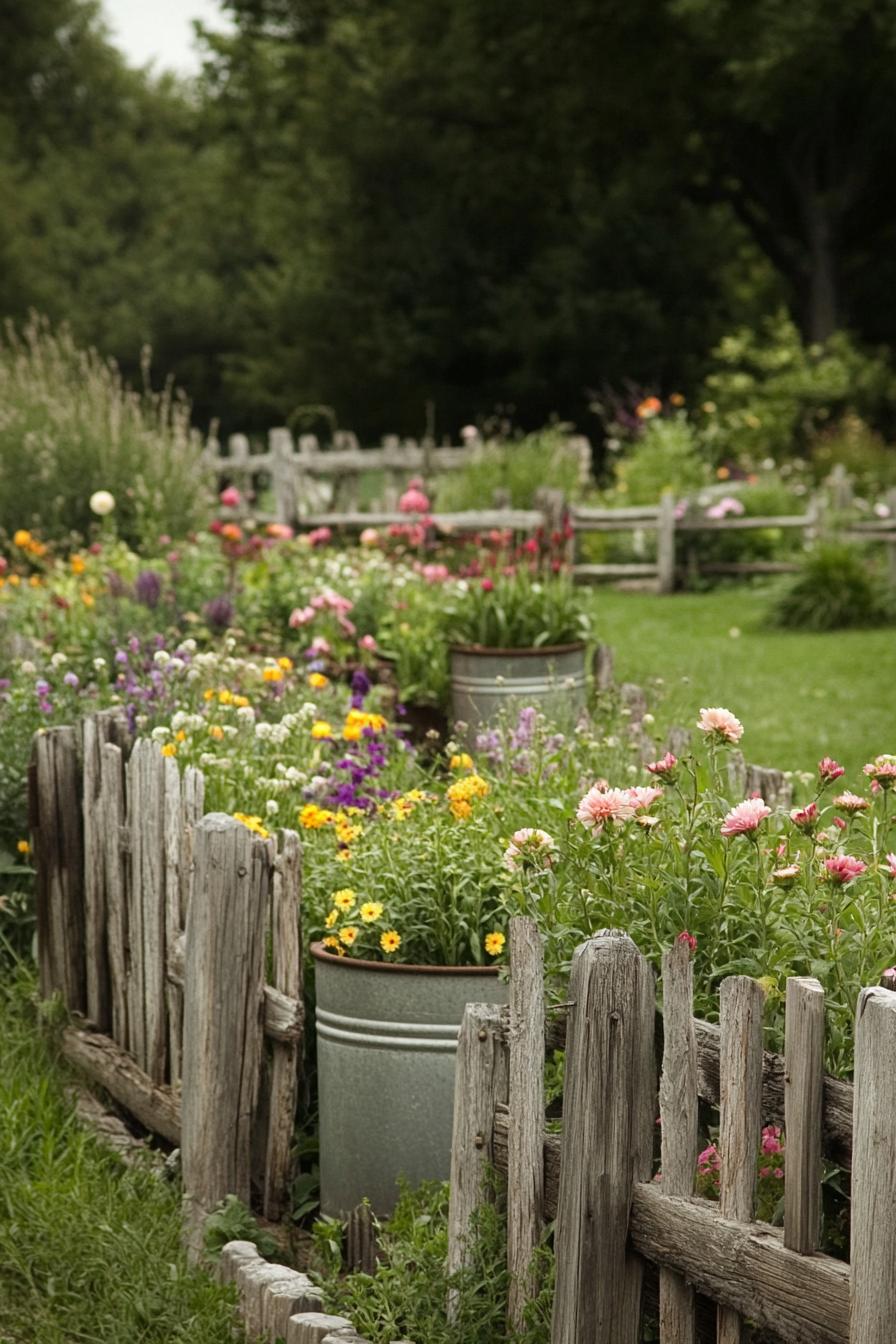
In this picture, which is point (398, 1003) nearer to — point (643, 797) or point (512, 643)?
point (643, 797)

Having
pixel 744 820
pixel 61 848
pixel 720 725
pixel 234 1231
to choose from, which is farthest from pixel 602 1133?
pixel 61 848

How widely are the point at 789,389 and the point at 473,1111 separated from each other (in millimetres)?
21240

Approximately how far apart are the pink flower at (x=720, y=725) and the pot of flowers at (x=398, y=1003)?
81 centimetres

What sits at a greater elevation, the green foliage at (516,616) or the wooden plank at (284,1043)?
the green foliage at (516,616)

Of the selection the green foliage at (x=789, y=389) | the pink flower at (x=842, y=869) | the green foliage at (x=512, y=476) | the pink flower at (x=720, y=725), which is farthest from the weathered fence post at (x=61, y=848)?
the green foliage at (x=789, y=389)

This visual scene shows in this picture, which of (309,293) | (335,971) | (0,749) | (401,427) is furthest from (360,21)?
(335,971)

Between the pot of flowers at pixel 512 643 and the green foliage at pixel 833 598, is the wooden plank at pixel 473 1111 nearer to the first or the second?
the pot of flowers at pixel 512 643

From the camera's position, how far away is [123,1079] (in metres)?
4.35

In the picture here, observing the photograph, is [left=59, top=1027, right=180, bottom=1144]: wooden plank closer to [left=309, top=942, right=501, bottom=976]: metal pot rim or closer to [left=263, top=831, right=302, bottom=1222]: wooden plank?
[left=263, top=831, right=302, bottom=1222]: wooden plank

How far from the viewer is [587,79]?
26641 mm

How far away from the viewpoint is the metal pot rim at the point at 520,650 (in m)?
6.52

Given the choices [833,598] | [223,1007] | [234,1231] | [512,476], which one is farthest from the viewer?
[512,476]

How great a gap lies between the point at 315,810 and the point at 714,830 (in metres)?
1.46

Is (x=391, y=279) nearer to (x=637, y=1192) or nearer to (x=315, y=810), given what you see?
(x=315, y=810)
